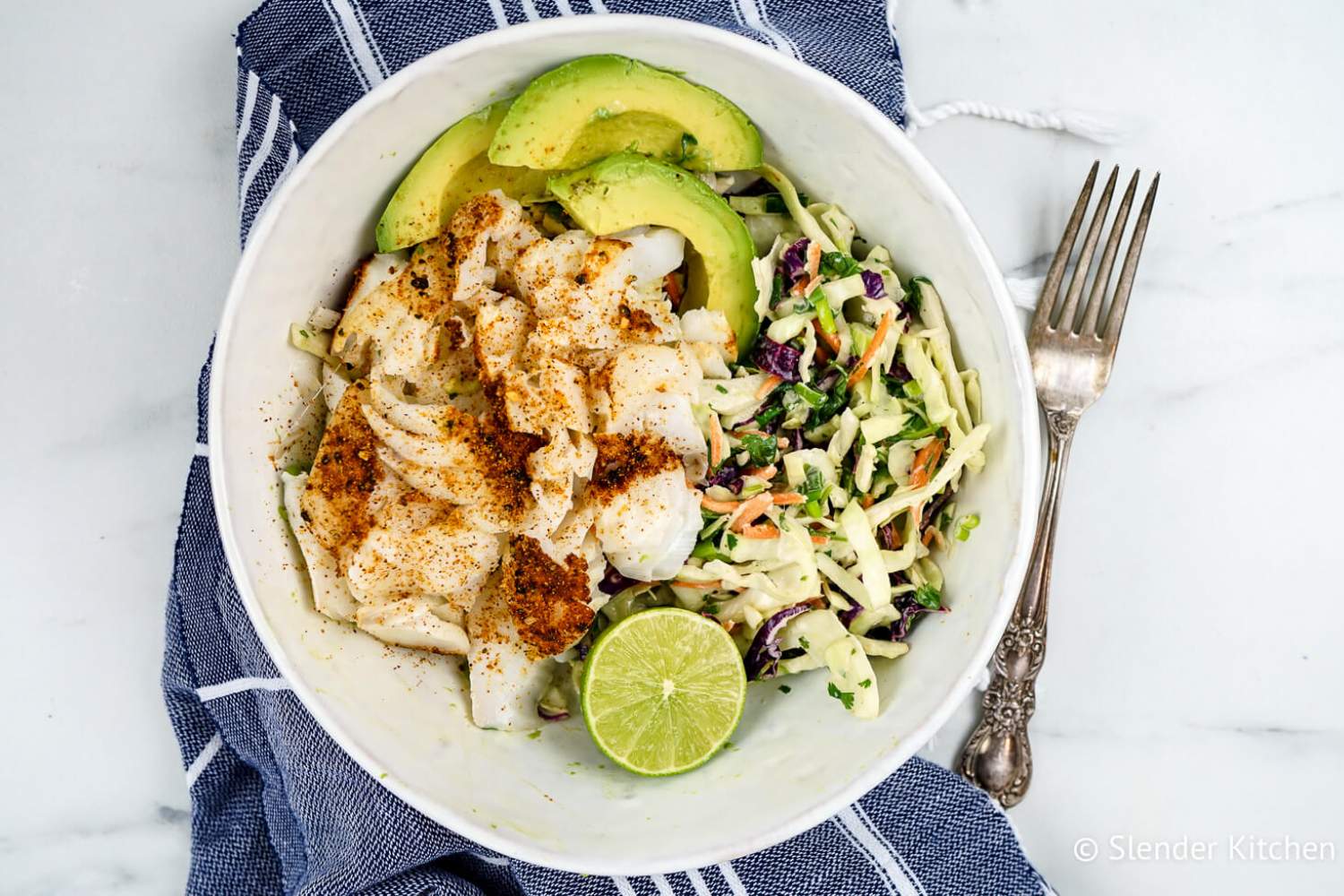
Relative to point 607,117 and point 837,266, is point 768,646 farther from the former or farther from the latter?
point 607,117

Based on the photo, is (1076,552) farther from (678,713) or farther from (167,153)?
(167,153)

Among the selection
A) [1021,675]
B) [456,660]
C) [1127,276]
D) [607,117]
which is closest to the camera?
[607,117]

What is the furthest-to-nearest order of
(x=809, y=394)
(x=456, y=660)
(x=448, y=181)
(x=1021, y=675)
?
(x=1021, y=675) → (x=456, y=660) → (x=809, y=394) → (x=448, y=181)

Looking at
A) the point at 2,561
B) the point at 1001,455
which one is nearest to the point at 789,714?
the point at 1001,455

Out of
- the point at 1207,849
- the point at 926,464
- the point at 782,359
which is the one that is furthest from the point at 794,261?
the point at 1207,849

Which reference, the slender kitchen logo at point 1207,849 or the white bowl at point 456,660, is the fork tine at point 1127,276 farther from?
the slender kitchen logo at point 1207,849

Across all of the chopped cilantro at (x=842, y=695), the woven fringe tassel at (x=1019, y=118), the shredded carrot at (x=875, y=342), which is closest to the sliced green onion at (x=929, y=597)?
the chopped cilantro at (x=842, y=695)

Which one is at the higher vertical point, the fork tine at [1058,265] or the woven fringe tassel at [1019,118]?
the woven fringe tassel at [1019,118]
